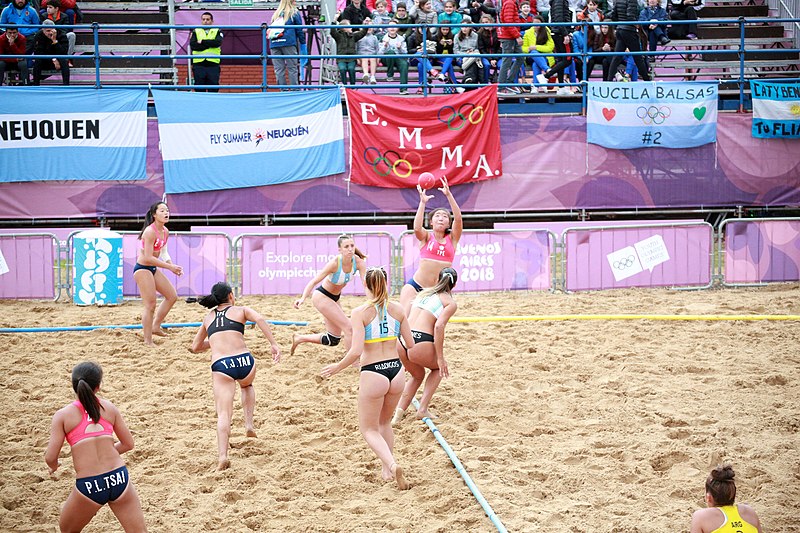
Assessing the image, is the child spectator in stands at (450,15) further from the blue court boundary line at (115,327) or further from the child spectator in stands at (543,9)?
the blue court boundary line at (115,327)

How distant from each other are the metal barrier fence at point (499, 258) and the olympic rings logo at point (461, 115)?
3.04m

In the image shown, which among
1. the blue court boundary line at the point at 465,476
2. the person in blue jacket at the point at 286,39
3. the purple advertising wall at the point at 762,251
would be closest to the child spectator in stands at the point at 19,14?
the person in blue jacket at the point at 286,39

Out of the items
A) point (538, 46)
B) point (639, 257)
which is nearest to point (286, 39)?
point (538, 46)

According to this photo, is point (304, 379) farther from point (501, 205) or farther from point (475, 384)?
point (501, 205)

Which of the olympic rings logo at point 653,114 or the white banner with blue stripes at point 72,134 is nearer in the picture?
the white banner with blue stripes at point 72,134

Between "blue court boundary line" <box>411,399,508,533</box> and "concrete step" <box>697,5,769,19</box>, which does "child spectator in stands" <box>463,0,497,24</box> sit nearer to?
"concrete step" <box>697,5,769,19</box>

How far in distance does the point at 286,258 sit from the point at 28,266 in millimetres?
3949

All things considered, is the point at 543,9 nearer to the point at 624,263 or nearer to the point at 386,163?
the point at 386,163

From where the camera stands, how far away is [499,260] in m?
14.2

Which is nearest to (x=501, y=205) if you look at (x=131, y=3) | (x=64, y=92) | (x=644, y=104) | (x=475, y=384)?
(x=644, y=104)

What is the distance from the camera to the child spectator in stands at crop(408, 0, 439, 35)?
1748cm

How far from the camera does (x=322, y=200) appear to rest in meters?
16.3

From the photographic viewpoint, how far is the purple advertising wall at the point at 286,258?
14.0 meters

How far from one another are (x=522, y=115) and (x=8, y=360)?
9.94 metres
